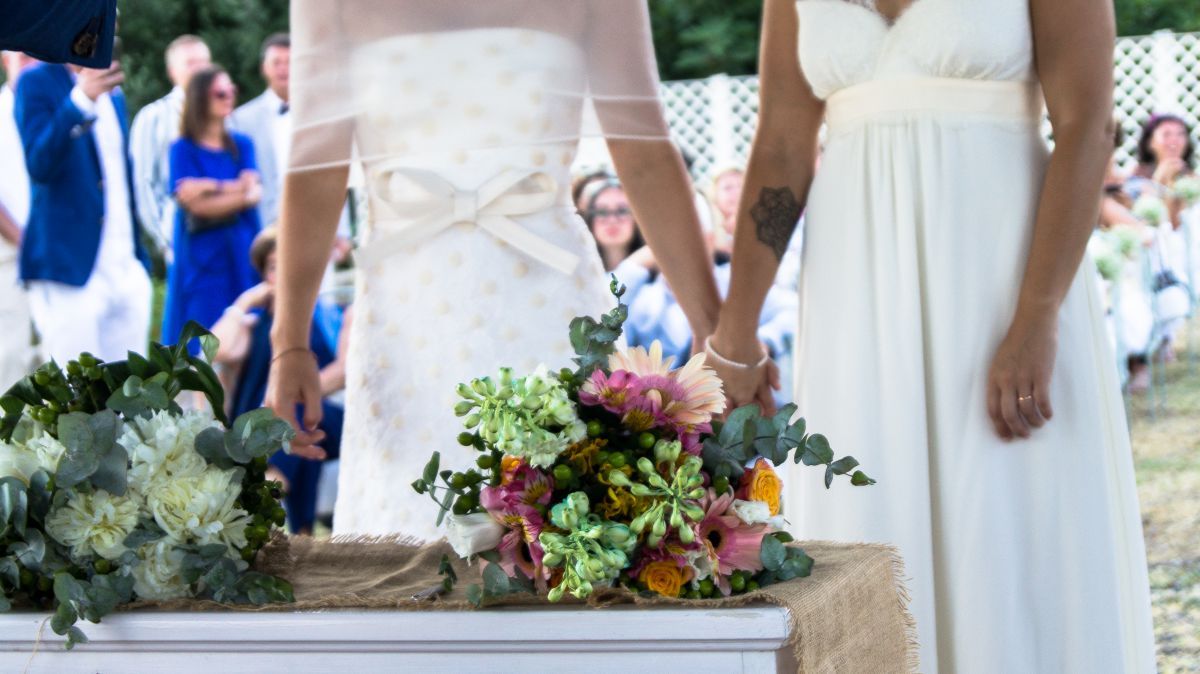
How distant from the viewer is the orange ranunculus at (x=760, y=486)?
1528 millimetres

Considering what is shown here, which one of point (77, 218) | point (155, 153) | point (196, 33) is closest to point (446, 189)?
point (77, 218)

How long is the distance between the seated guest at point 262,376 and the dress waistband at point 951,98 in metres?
3.39

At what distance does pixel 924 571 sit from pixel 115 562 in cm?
134

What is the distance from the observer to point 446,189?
2.54m

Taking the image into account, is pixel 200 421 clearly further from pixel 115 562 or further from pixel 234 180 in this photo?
pixel 234 180

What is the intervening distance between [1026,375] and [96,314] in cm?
431

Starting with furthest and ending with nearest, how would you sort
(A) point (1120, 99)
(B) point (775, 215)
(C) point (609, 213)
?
(A) point (1120, 99)
(C) point (609, 213)
(B) point (775, 215)

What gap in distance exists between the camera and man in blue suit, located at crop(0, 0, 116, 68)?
2.11 metres

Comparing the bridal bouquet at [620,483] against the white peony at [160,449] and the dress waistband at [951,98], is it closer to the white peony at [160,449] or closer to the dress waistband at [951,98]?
the white peony at [160,449]

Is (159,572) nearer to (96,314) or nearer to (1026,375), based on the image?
(1026,375)

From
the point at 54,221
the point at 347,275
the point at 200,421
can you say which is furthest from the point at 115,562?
the point at 347,275

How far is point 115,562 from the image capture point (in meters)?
1.61

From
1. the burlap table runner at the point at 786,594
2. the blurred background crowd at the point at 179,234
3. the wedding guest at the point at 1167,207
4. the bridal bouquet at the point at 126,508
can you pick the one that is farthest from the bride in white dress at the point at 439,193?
the wedding guest at the point at 1167,207

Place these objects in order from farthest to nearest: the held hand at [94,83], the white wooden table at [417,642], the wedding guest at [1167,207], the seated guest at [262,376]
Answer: the wedding guest at [1167,207]
the held hand at [94,83]
the seated guest at [262,376]
the white wooden table at [417,642]
